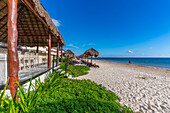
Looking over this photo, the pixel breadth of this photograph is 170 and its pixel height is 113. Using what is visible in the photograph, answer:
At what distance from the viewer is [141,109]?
2545 millimetres

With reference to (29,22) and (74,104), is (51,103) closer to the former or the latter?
(74,104)

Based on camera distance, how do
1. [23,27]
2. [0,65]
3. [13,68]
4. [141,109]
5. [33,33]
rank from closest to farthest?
[13,68], [0,65], [141,109], [23,27], [33,33]

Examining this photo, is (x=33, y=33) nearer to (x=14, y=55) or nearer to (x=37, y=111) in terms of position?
(x=14, y=55)

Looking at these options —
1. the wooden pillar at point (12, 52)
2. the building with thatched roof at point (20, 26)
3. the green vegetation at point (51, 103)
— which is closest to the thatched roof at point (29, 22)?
the building with thatched roof at point (20, 26)

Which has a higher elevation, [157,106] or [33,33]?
[33,33]

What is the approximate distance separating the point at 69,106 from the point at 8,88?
1.51m

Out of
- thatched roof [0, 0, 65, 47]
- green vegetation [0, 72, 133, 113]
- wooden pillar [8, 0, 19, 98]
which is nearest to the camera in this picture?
green vegetation [0, 72, 133, 113]

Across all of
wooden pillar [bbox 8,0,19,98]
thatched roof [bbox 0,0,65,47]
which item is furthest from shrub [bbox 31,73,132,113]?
thatched roof [bbox 0,0,65,47]

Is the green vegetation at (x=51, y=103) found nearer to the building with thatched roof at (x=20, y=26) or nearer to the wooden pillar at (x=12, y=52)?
the wooden pillar at (x=12, y=52)

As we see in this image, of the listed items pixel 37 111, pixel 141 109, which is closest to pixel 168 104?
pixel 141 109

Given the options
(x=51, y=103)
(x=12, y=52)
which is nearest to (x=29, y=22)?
(x=12, y=52)

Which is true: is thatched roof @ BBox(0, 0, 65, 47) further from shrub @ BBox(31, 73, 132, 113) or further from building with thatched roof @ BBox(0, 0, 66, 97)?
shrub @ BBox(31, 73, 132, 113)

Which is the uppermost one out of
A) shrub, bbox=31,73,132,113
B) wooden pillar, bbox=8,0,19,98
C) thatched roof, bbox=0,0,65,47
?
thatched roof, bbox=0,0,65,47

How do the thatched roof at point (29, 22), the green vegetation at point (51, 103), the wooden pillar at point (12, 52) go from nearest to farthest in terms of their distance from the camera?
the green vegetation at point (51, 103) < the wooden pillar at point (12, 52) < the thatched roof at point (29, 22)
